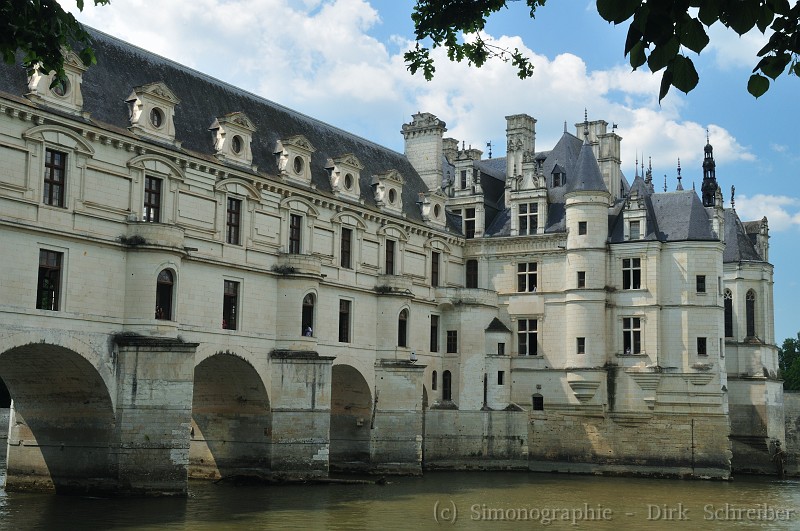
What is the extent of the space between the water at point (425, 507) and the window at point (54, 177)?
7.39 m

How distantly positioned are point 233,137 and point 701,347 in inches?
805

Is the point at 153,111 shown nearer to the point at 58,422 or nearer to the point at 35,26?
the point at 58,422

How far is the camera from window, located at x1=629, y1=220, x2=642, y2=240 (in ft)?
134

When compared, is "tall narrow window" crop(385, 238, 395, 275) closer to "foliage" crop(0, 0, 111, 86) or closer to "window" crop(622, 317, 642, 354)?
"window" crop(622, 317, 642, 354)

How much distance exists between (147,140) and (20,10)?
755 inches

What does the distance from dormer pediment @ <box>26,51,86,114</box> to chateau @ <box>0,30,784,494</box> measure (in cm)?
6

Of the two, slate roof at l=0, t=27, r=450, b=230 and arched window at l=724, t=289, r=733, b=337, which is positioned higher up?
slate roof at l=0, t=27, r=450, b=230

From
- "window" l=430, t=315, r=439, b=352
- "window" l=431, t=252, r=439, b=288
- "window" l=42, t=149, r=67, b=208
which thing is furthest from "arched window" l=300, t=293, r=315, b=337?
"window" l=42, t=149, r=67, b=208

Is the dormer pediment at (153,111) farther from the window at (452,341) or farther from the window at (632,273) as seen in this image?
the window at (632,273)

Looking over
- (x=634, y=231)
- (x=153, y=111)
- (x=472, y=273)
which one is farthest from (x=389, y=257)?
(x=153, y=111)

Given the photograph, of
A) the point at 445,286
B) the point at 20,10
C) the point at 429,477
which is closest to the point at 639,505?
the point at 429,477

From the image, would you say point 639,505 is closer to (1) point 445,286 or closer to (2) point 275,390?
(2) point 275,390

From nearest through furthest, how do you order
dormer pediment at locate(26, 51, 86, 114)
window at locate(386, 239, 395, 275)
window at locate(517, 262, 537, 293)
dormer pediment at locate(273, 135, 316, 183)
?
dormer pediment at locate(26, 51, 86, 114), dormer pediment at locate(273, 135, 316, 183), window at locate(386, 239, 395, 275), window at locate(517, 262, 537, 293)

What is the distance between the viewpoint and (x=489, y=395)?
4028 centimetres
